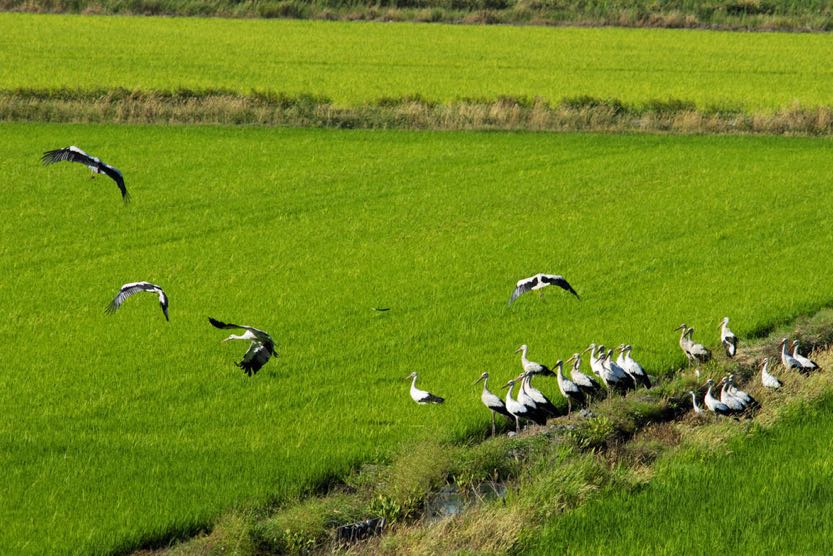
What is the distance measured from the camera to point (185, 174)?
32594 mm

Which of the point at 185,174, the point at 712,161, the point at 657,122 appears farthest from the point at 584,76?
the point at 185,174

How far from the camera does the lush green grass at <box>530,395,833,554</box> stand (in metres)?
12.0

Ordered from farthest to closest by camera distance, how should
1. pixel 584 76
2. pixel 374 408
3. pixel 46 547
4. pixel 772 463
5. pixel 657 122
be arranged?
pixel 584 76 → pixel 657 122 → pixel 374 408 → pixel 772 463 → pixel 46 547

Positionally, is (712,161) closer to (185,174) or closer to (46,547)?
(185,174)

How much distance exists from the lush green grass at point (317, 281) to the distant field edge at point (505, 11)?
3319 centimetres

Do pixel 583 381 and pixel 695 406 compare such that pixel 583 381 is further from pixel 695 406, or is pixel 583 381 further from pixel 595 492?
pixel 595 492

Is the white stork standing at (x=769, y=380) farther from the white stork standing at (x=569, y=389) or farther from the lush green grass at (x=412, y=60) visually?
the lush green grass at (x=412, y=60)

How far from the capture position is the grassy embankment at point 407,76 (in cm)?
4056

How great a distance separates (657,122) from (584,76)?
10444mm

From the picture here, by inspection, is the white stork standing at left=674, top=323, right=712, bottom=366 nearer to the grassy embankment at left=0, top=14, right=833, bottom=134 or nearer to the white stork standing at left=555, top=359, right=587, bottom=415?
the white stork standing at left=555, top=359, right=587, bottom=415

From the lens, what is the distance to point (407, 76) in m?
49.7

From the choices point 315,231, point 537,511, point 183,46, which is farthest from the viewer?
point 183,46

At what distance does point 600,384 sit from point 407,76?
33769 mm

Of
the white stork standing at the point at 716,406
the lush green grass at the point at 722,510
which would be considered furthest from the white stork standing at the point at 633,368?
the lush green grass at the point at 722,510
